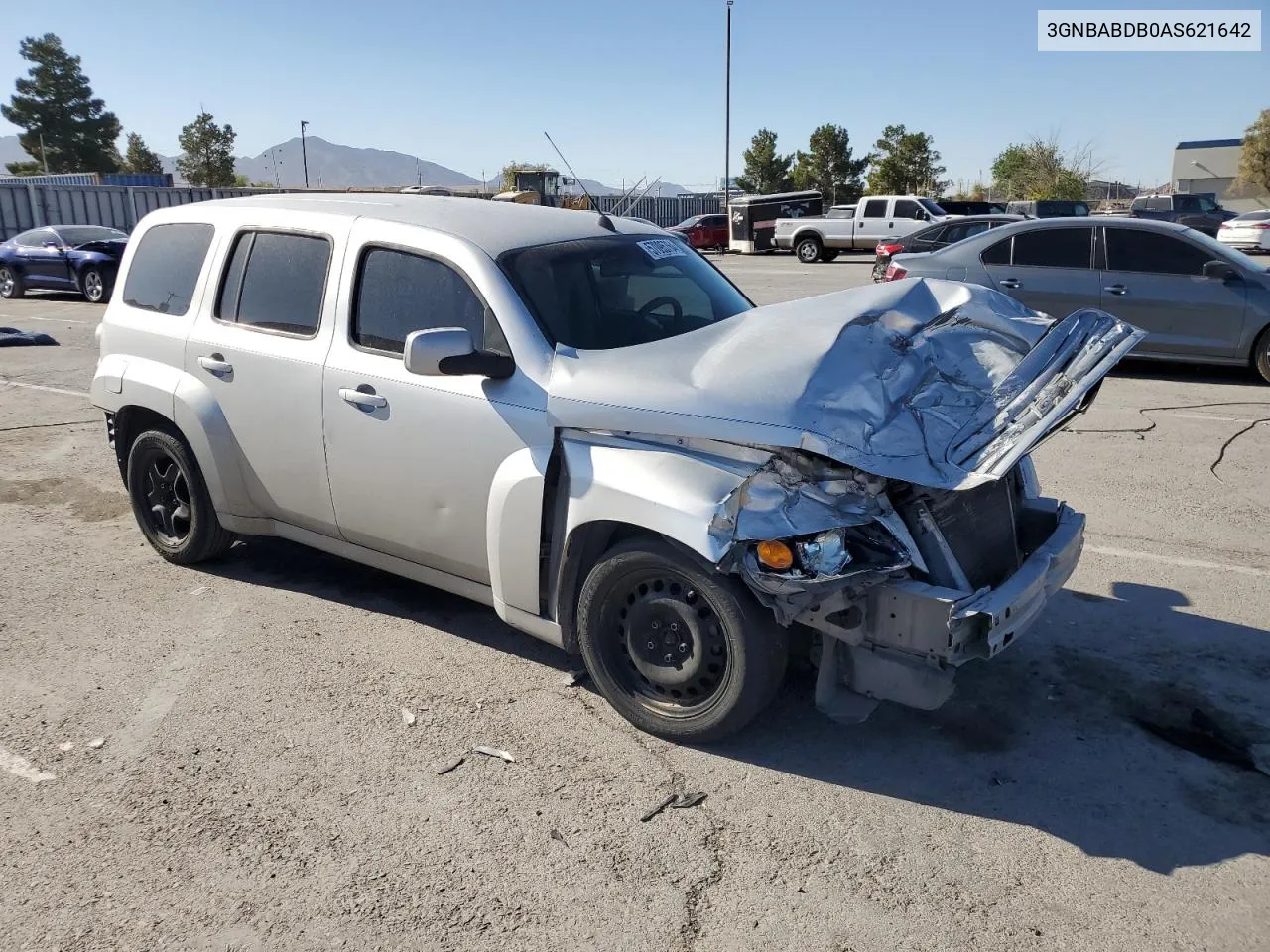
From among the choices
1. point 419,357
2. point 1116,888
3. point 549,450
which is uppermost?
point 419,357

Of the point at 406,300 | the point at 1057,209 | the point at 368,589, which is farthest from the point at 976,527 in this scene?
the point at 1057,209

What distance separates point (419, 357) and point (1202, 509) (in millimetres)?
5051

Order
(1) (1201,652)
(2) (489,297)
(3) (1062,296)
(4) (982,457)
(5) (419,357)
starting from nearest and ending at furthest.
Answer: (4) (982,457) < (5) (419,357) < (2) (489,297) < (1) (1201,652) < (3) (1062,296)

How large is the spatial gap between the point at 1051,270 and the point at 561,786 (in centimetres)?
924

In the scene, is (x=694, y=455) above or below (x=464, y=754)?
above

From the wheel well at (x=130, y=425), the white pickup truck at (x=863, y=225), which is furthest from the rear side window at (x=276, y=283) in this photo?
the white pickup truck at (x=863, y=225)

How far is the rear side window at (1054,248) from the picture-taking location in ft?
35.7

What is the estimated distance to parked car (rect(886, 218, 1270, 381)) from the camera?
402 inches

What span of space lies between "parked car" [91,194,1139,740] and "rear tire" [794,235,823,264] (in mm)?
27015

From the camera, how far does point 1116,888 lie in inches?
122

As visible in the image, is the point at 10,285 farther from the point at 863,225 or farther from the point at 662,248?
the point at 863,225

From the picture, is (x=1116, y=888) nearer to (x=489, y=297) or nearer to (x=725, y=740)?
(x=725, y=740)

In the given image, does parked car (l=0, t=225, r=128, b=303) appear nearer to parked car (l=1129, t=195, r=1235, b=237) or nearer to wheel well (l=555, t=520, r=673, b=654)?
wheel well (l=555, t=520, r=673, b=654)

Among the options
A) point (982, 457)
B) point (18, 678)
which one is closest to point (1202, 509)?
point (982, 457)
